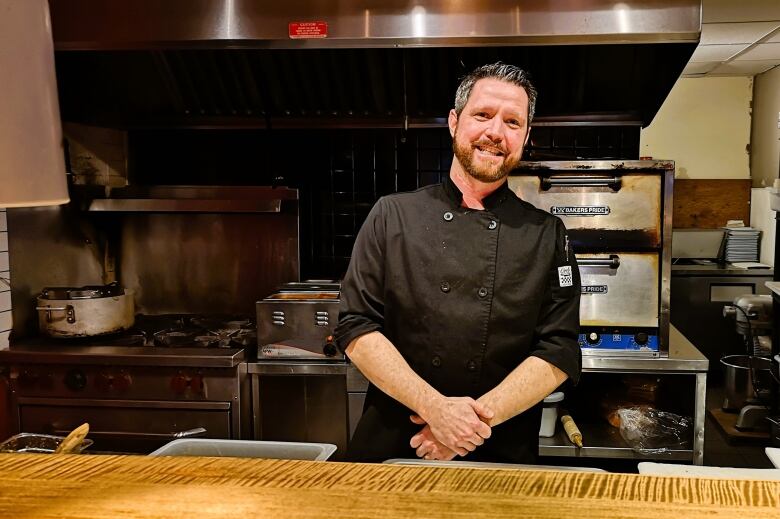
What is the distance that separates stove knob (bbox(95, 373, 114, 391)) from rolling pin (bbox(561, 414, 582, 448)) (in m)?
2.10

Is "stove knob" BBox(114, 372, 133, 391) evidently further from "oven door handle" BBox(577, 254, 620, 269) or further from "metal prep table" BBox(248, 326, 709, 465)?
"oven door handle" BBox(577, 254, 620, 269)

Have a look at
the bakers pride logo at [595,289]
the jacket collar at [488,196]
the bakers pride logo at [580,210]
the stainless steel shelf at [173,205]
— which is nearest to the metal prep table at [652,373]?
the bakers pride logo at [595,289]

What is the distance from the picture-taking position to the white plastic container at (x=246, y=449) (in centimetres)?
149

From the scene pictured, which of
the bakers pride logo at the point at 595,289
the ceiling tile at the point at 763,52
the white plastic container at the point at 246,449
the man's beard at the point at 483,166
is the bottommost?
the white plastic container at the point at 246,449

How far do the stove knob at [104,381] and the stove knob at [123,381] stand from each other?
3 centimetres

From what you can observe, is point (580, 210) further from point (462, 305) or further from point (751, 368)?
point (751, 368)

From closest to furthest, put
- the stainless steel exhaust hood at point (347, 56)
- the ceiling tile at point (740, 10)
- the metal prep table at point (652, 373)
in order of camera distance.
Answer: the stainless steel exhaust hood at point (347, 56) → the metal prep table at point (652, 373) → the ceiling tile at point (740, 10)

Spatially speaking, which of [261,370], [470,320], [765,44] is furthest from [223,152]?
[765,44]

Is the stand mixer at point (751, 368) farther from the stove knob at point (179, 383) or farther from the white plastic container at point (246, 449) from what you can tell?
the white plastic container at point (246, 449)

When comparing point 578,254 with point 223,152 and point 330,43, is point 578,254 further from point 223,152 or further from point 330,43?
point 223,152

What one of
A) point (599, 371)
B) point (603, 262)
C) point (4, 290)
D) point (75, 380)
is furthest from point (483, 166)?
point (4, 290)

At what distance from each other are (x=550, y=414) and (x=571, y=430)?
0.38 feet

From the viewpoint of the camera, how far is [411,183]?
3.78 m

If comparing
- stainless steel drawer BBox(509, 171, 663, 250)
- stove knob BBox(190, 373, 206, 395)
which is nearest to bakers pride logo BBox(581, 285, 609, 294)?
stainless steel drawer BBox(509, 171, 663, 250)
